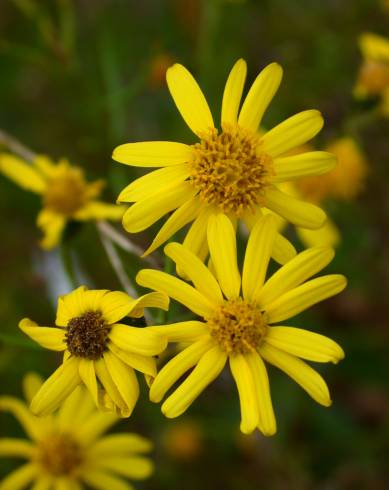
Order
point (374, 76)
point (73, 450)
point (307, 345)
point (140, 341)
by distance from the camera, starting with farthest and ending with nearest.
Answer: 1. point (374, 76)
2. point (73, 450)
3. point (307, 345)
4. point (140, 341)

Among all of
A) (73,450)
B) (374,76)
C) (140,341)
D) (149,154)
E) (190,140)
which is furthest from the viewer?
(190,140)

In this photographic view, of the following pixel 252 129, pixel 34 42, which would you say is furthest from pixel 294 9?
pixel 252 129

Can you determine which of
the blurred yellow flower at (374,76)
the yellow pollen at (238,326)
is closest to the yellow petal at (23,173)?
the yellow pollen at (238,326)

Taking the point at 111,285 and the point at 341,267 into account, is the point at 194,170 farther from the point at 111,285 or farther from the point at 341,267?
the point at 111,285

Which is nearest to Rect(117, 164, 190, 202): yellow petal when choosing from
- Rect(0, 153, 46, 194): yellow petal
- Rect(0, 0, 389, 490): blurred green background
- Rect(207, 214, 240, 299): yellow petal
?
Rect(207, 214, 240, 299): yellow petal

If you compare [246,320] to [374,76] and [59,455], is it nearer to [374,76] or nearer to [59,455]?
[59,455]

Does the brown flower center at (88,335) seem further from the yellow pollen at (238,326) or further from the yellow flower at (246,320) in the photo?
the yellow pollen at (238,326)

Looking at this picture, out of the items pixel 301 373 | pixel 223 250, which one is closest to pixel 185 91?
pixel 223 250
